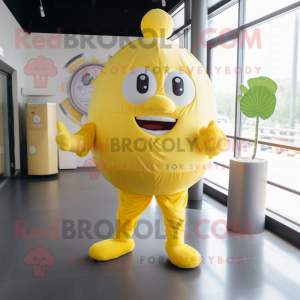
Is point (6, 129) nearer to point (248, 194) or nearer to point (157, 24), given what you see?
point (157, 24)

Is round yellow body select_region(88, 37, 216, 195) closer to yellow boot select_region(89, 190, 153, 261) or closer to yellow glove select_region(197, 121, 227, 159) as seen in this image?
yellow glove select_region(197, 121, 227, 159)

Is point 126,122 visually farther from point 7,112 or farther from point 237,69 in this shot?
point 7,112

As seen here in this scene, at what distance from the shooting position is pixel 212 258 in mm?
2576

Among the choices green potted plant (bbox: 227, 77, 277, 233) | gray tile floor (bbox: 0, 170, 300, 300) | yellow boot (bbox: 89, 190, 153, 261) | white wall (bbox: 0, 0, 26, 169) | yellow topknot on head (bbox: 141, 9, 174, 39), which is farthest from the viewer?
white wall (bbox: 0, 0, 26, 169)

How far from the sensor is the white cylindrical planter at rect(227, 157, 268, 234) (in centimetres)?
305

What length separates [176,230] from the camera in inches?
96.3

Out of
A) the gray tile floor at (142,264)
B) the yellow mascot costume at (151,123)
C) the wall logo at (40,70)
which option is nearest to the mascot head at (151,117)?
the yellow mascot costume at (151,123)

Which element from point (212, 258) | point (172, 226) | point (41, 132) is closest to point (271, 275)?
point (212, 258)

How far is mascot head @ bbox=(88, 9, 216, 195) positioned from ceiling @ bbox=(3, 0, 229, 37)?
4260 mm

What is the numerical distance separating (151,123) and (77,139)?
0.50m

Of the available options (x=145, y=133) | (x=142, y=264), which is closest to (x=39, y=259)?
(x=142, y=264)

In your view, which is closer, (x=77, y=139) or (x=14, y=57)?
(x=77, y=139)

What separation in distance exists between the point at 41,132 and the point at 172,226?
398 cm

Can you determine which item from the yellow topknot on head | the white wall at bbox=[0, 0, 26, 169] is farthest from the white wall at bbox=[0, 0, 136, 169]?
the yellow topknot on head
